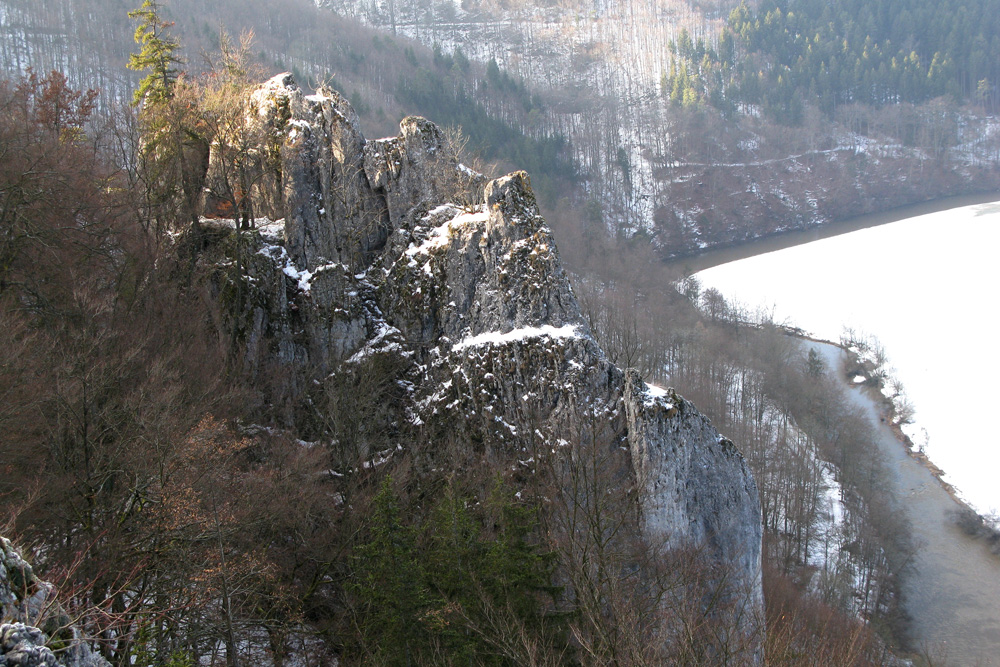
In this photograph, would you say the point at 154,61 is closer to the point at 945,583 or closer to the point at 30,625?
the point at 30,625

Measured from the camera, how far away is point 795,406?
54531 mm

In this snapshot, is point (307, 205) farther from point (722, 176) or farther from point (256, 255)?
point (722, 176)

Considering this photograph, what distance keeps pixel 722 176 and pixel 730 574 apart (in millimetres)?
104977

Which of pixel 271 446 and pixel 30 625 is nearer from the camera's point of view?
pixel 30 625

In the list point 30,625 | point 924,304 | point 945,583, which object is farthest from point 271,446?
point 924,304

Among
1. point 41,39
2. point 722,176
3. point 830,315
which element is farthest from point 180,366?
point 722,176

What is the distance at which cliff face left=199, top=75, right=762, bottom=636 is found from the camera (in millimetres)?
19766

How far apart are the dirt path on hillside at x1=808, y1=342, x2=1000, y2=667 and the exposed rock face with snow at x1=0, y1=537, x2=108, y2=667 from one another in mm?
30015

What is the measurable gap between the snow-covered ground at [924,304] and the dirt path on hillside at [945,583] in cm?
264

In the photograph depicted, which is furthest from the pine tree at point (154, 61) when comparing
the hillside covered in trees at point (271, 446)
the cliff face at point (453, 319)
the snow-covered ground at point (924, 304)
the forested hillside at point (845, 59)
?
the forested hillside at point (845, 59)

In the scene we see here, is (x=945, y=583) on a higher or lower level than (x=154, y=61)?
lower

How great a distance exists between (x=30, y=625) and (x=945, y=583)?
42.4m

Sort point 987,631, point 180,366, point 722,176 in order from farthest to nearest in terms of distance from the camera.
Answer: point 722,176, point 987,631, point 180,366

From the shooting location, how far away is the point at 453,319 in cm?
2259
